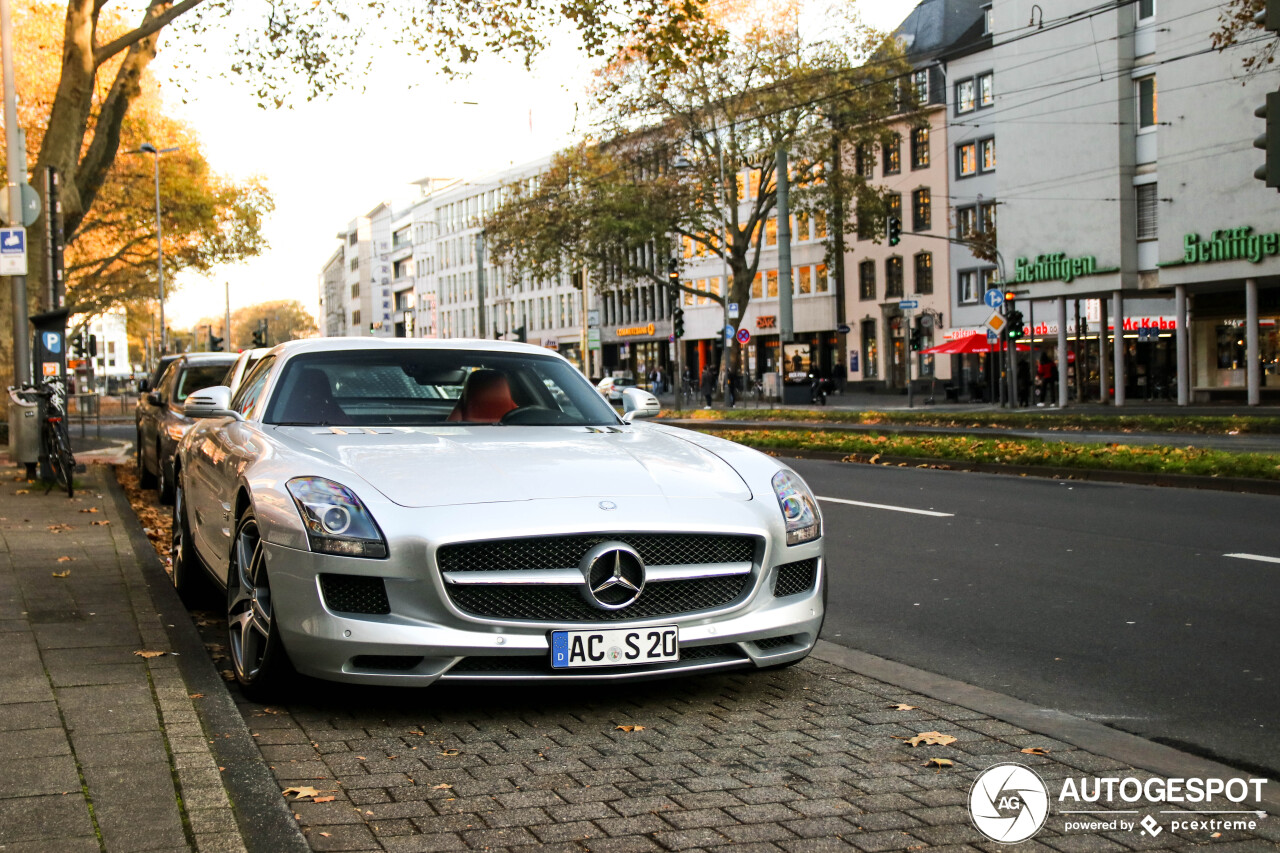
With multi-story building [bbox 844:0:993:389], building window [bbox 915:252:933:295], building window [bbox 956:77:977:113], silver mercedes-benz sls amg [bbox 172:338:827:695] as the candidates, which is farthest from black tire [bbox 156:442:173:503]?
building window [bbox 915:252:933:295]

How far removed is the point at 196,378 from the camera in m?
15.4

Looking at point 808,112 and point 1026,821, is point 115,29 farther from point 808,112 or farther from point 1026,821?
point 1026,821

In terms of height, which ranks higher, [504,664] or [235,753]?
[504,664]

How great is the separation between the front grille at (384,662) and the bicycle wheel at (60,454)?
1037 cm

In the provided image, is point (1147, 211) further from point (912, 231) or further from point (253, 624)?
point (253, 624)

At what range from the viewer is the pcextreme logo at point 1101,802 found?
3877 mm

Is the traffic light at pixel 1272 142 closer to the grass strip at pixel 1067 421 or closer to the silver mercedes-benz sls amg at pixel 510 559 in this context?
the silver mercedes-benz sls amg at pixel 510 559

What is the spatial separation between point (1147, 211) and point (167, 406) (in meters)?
33.9

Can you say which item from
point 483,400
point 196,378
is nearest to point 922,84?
point 196,378

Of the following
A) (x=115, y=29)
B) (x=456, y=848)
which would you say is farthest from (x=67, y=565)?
(x=115, y=29)

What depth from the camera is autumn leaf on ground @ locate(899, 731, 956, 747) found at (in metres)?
4.75

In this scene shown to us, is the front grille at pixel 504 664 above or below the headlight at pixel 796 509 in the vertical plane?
below

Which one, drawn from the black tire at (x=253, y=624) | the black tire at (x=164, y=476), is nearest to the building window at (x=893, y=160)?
the black tire at (x=164, y=476)

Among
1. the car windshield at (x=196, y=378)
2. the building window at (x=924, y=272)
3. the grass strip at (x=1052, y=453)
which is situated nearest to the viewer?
the car windshield at (x=196, y=378)
